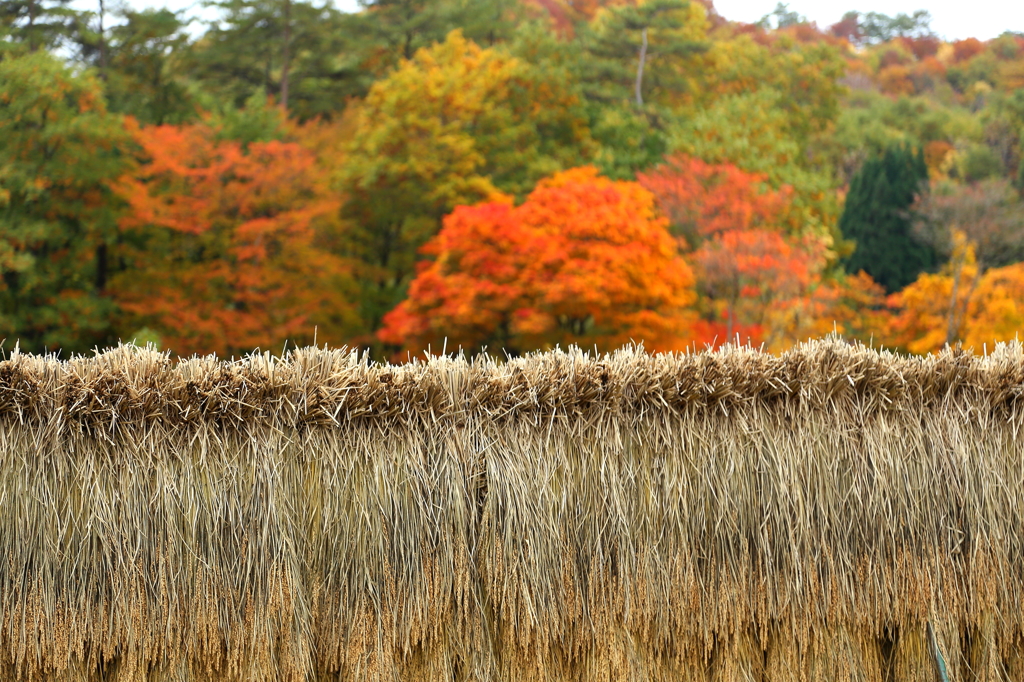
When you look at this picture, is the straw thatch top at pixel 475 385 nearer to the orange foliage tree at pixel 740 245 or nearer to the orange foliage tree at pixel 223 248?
the orange foliage tree at pixel 740 245

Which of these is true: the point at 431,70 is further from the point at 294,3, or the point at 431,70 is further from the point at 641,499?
the point at 641,499

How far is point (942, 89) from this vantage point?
33.8m

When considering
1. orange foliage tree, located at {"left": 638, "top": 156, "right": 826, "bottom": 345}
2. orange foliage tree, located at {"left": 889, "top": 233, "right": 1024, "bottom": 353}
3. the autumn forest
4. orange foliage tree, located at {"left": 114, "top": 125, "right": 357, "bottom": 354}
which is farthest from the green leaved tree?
orange foliage tree, located at {"left": 889, "top": 233, "right": 1024, "bottom": 353}

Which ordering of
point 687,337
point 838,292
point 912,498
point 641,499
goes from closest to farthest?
point 641,499, point 912,498, point 687,337, point 838,292

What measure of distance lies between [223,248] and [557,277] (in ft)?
25.6

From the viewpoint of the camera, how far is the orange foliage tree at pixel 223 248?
16.4 metres

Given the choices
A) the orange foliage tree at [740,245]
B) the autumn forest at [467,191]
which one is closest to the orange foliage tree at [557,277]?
the autumn forest at [467,191]

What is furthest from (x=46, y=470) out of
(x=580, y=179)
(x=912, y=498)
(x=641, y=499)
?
(x=580, y=179)

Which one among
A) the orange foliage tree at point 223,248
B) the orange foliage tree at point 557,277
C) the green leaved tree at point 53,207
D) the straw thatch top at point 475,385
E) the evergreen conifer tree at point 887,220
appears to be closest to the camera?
the straw thatch top at point 475,385

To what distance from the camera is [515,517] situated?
9.89 ft

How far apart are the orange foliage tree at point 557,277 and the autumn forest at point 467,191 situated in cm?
6

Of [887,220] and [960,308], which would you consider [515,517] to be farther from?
[887,220]

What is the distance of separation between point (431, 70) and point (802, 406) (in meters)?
19.3

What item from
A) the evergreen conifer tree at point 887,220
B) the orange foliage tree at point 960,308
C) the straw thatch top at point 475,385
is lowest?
the orange foliage tree at point 960,308
